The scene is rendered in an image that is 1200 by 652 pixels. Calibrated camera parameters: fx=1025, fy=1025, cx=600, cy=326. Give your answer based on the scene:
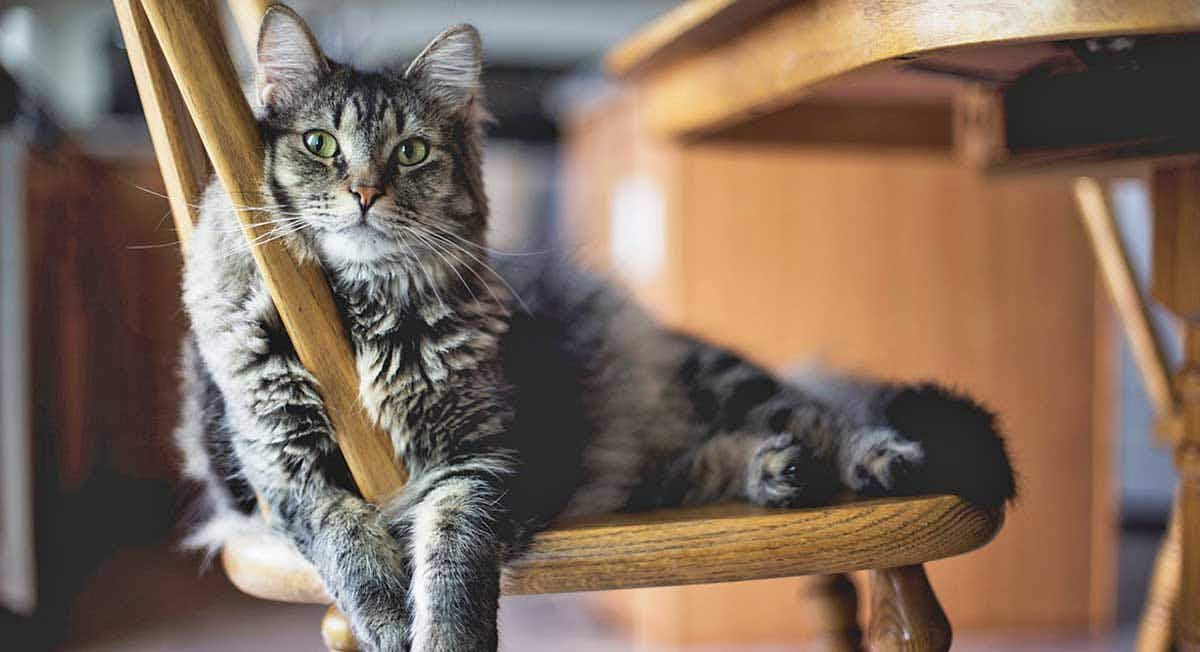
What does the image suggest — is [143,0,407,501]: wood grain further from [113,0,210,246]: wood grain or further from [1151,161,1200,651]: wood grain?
[1151,161,1200,651]: wood grain

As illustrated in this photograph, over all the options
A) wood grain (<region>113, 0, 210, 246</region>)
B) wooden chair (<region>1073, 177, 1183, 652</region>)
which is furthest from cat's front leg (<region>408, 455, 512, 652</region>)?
wooden chair (<region>1073, 177, 1183, 652</region>)

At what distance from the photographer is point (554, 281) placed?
1077mm

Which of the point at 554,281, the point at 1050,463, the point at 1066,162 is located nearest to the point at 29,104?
the point at 554,281

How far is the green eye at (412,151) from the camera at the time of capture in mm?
805

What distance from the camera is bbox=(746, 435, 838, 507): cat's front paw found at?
0.82 m

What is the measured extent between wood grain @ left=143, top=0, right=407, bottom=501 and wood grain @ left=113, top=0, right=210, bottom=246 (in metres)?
0.04

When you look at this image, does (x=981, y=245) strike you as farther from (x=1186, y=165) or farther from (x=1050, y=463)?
(x=1186, y=165)

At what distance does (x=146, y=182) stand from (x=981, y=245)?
216cm

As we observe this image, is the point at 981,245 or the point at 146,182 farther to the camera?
the point at 146,182

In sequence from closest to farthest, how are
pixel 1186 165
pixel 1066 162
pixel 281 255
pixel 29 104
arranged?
pixel 281 255 < pixel 1186 165 < pixel 1066 162 < pixel 29 104

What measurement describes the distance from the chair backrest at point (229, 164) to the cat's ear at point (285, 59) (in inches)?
1.3

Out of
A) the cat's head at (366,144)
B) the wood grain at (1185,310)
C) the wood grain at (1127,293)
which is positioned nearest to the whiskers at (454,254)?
the cat's head at (366,144)

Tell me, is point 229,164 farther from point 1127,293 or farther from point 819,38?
point 1127,293

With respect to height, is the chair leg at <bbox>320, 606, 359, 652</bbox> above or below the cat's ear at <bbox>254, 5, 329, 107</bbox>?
below
